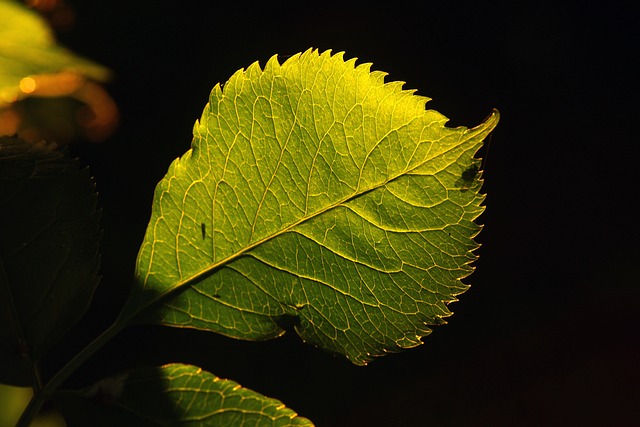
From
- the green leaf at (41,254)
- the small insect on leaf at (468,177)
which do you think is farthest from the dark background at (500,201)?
the small insect on leaf at (468,177)

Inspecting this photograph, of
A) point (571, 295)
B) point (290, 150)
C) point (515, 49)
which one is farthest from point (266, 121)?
point (571, 295)

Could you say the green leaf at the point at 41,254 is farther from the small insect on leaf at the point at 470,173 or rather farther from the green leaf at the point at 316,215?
the small insect on leaf at the point at 470,173

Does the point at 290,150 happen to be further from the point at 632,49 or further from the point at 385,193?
the point at 632,49

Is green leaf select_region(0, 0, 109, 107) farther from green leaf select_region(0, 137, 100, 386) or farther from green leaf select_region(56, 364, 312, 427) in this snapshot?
green leaf select_region(56, 364, 312, 427)

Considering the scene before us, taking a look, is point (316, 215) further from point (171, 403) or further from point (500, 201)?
point (500, 201)

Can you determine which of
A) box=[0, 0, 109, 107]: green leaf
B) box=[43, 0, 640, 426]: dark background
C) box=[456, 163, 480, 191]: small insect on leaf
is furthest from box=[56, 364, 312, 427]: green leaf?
box=[43, 0, 640, 426]: dark background

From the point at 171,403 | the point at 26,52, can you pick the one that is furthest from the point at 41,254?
the point at 26,52
